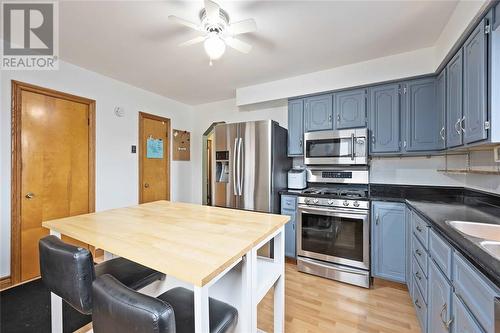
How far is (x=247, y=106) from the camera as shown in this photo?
362 cm

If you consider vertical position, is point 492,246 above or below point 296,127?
below

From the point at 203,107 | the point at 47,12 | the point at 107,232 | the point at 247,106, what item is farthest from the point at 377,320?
the point at 203,107

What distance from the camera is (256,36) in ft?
6.74

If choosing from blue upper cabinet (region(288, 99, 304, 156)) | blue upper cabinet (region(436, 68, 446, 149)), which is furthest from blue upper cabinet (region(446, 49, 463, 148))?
blue upper cabinet (region(288, 99, 304, 156))

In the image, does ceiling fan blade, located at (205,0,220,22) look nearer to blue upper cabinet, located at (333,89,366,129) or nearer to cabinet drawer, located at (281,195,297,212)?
blue upper cabinet, located at (333,89,366,129)

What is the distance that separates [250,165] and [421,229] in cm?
185

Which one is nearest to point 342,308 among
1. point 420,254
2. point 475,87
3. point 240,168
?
point 420,254

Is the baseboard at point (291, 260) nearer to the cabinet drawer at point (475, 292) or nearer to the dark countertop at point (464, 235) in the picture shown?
the dark countertop at point (464, 235)

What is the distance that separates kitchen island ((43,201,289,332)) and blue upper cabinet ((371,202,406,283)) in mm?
1360

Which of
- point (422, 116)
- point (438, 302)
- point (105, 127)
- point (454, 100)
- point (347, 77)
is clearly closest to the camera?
point (438, 302)

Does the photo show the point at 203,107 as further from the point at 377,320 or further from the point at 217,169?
the point at 377,320

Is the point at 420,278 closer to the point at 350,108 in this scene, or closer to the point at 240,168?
the point at 350,108

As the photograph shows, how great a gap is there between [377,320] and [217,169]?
7.94ft

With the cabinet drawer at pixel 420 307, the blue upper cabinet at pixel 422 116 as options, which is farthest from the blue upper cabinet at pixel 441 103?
the cabinet drawer at pixel 420 307
